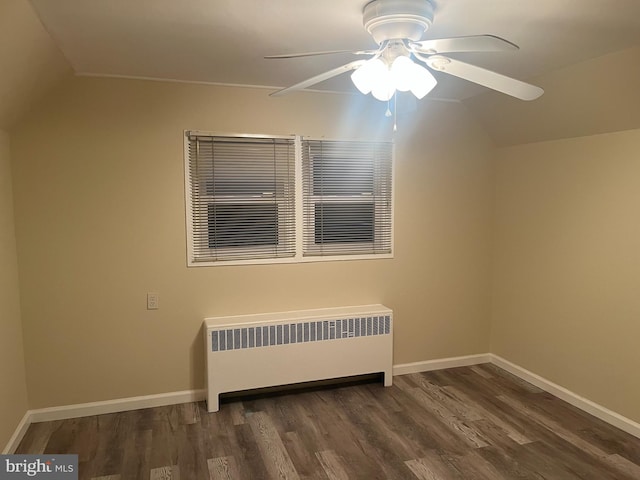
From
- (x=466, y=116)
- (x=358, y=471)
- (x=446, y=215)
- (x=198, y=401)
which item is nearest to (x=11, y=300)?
(x=198, y=401)

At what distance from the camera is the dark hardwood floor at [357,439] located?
8.74 feet

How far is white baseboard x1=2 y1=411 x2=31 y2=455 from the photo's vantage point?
9.02ft

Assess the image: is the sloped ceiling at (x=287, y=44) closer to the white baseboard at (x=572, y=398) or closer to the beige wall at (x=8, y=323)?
the beige wall at (x=8, y=323)

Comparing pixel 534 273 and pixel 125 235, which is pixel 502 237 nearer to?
pixel 534 273

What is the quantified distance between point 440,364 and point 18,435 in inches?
125

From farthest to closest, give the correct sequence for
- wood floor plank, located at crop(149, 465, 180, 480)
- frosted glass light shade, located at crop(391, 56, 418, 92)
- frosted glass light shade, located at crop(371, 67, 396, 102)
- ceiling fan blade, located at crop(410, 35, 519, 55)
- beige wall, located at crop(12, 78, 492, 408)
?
beige wall, located at crop(12, 78, 492, 408) → wood floor plank, located at crop(149, 465, 180, 480) → frosted glass light shade, located at crop(371, 67, 396, 102) → frosted glass light shade, located at crop(391, 56, 418, 92) → ceiling fan blade, located at crop(410, 35, 519, 55)

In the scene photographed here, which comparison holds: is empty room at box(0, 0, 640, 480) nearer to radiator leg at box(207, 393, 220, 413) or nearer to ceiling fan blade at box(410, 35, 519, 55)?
radiator leg at box(207, 393, 220, 413)

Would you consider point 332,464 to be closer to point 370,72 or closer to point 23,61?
point 370,72

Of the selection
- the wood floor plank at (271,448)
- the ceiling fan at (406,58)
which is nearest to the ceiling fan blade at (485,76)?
the ceiling fan at (406,58)

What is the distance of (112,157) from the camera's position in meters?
3.22

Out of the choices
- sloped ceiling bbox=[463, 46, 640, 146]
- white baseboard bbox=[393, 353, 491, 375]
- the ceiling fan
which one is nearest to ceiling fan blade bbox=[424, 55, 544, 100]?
the ceiling fan

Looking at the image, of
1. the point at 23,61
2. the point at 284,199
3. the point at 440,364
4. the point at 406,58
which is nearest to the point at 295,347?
the point at 284,199

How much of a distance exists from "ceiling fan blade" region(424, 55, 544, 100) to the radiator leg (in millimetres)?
2585

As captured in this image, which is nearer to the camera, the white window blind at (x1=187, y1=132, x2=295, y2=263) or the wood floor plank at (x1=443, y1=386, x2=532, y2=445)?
the wood floor plank at (x1=443, y1=386, x2=532, y2=445)
